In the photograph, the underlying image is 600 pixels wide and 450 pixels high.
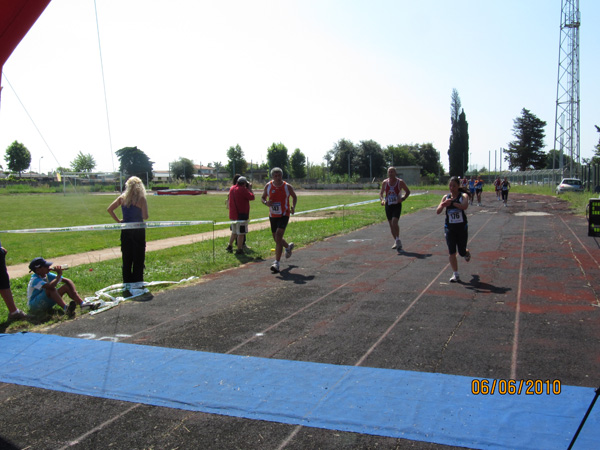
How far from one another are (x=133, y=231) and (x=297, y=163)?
97.4 m

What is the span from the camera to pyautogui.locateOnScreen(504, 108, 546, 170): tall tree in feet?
343

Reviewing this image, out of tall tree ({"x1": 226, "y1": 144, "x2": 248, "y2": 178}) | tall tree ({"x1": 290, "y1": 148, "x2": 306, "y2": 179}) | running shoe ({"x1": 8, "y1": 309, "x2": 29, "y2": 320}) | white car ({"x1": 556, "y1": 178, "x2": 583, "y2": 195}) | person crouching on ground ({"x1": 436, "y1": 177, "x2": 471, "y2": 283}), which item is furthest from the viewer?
tall tree ({"x1": 226, "y1": 144, "x2": 248, "y2": 178})

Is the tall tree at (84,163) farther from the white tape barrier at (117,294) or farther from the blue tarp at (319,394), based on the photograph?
the blue tarp at (319,394)

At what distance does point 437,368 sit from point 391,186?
7.80m

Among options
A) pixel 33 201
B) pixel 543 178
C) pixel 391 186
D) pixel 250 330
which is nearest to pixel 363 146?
pixel 543 178

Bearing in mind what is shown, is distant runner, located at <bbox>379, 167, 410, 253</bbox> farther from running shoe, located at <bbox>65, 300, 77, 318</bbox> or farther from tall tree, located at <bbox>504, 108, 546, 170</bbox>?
tall tree, located at <bbox>504, 108, 546, 170</bbox>

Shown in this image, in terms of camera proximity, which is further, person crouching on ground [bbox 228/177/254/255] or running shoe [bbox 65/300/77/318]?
person crouching on ground [bbox 228/177/254/255]

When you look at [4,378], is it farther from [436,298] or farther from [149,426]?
[436,298]

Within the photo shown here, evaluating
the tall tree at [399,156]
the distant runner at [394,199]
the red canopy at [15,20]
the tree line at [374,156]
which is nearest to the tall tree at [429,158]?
the tall tree at [399,156]

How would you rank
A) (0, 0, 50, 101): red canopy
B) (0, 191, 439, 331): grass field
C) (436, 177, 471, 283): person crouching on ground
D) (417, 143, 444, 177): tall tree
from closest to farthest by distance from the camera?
(0, 0, 50, 101): red canopy → (436, 177, 471, 283): person crouching on ground → (0, 191, 439, 331): grass field → (417, 143, 444, 177): tall tree

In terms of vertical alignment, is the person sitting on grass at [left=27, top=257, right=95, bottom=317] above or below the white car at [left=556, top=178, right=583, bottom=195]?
below

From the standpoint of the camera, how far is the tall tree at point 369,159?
9981cm
